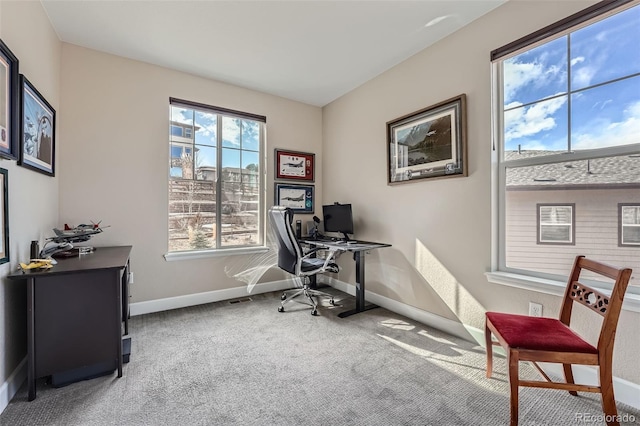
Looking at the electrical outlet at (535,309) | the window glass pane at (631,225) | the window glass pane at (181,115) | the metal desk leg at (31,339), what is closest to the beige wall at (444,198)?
the electrical outlet at (535,309)

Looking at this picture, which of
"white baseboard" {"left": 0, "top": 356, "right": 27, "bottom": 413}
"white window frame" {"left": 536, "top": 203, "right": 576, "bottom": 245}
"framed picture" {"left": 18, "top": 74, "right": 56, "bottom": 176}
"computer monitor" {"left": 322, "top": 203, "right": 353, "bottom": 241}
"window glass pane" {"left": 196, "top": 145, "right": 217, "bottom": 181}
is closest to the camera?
"white baseboard" {"left": 0, "top": 356, "right": 27, "bottom": 413}

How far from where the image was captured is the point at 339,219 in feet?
11.7

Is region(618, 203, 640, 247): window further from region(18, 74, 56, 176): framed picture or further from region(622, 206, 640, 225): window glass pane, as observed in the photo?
region(18, 74, 56, 176): framed picture

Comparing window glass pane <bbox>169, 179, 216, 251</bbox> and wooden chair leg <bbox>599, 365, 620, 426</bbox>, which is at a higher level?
window glass pane <bbox>169, 179, 216, 251</bbox>

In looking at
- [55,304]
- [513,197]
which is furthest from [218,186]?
[513,197]

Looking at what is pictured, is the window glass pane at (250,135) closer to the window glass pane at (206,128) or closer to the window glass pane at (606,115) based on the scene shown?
the window glass pane at (206,128)

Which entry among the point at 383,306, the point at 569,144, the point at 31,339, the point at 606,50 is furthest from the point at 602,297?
the point at 31,339

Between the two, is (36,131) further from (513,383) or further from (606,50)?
(606,50)

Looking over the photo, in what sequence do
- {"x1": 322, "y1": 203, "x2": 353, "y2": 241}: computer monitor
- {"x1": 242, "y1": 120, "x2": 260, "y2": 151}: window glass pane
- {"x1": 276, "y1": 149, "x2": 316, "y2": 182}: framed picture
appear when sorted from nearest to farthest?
{"x1": 322, "y1": 203, "x2": 353, "y2": 241}: computer monitor, {"x1": 242, "y1": 120, "x2": 260, "y2": 151}: window glass pane, {"x1": 276, "y1": 149, "x2": 316, "y2": 182}: framed picture

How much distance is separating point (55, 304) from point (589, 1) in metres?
3.76

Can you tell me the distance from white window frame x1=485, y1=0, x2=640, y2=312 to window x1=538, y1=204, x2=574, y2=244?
0.77 ft

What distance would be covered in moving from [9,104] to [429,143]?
3.04 m

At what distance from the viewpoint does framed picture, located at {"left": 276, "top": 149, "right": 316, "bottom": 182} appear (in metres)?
3.85

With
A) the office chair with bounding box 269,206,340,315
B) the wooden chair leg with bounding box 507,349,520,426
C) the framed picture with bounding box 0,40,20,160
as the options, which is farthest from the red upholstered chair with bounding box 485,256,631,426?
the framed picture with bounding box 0,40,20,160
